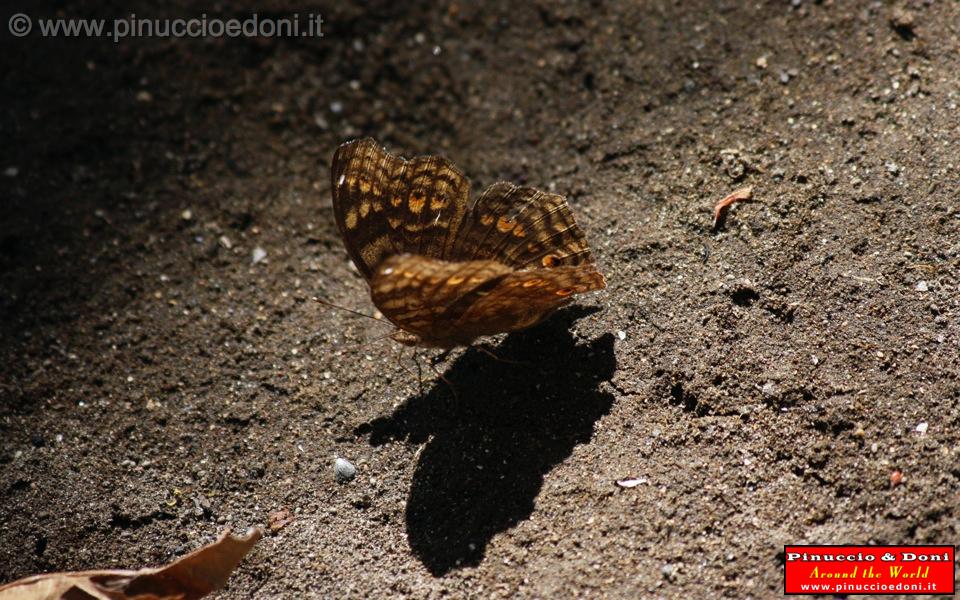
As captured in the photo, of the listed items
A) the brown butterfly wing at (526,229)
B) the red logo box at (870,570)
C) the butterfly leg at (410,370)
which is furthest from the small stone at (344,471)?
the red logo box at (870,570)

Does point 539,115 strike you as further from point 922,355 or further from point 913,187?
point 922,355

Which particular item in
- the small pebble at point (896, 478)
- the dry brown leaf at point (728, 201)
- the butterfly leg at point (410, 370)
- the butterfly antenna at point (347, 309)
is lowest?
the small pebble at point (896, 478)

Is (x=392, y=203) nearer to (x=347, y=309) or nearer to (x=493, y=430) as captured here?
(x=347, y=309)

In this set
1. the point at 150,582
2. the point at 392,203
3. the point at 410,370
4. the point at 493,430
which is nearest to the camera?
the point at 150,582

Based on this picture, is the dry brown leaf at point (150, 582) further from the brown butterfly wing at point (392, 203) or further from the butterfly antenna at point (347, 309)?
the brown butterfly wing at point (392, 203)

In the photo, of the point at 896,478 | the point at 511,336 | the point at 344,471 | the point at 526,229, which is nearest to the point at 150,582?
the point at 344,471

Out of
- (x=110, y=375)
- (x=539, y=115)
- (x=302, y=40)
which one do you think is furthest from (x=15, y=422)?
(x=539, y=115)
